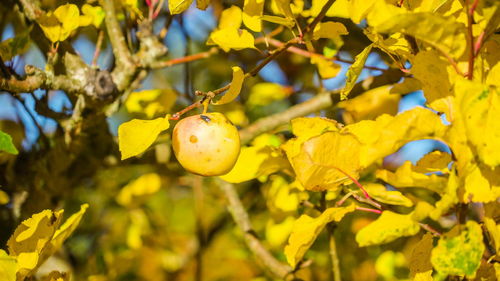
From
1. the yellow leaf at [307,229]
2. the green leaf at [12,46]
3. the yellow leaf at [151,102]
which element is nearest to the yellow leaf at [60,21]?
the green leaf at [12,46]

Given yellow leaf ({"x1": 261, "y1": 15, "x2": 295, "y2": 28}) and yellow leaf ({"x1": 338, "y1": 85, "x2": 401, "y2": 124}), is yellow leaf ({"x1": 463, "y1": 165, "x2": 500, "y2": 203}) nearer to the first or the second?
yellow leaf ({"x1": 261, "y1": 15, "x2": 295, "y2": 28})

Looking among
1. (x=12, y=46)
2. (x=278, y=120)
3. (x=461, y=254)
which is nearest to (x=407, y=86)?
(x=461, y=254)

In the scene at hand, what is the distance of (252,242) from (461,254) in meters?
0.59

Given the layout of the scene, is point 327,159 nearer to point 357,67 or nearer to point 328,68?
point 357,67

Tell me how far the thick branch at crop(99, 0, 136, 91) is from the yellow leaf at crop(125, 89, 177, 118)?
77 millimetres

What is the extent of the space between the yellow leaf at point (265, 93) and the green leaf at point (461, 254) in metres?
0.75

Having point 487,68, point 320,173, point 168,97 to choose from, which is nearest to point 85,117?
point 168,97

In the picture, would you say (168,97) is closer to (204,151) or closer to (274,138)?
(274,138)

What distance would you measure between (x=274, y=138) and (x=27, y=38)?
1.45ft

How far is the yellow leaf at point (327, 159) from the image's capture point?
0.54 metres

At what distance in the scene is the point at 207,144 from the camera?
598 mm

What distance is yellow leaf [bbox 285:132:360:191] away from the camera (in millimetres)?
537

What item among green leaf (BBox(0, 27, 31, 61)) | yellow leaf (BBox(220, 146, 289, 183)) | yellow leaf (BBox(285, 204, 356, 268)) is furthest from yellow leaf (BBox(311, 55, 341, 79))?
green leaf (BBox(0, 27, 31, 61))

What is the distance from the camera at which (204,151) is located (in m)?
0.60
